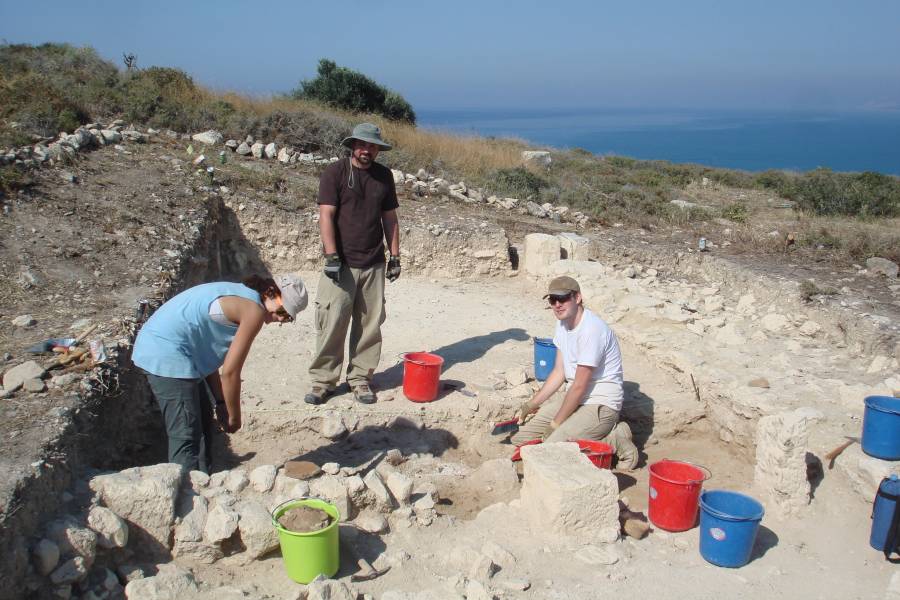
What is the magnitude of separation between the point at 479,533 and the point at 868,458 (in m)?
2.60

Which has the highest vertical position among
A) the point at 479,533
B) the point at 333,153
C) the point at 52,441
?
the point at 333,153

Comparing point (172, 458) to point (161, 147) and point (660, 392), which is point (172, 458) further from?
point (161, 147)

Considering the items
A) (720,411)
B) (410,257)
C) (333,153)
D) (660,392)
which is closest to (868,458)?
(720,411)

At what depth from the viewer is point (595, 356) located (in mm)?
4828

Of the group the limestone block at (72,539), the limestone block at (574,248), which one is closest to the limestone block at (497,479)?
the limestone block at (72,539)

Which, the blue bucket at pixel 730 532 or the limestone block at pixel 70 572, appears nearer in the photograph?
the limestone block at pixel 70 572

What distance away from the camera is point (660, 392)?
20.4 ft

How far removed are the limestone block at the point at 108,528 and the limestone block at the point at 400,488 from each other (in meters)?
1.46

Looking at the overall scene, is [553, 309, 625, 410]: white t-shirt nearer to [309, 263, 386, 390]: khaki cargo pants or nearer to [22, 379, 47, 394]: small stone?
[309, 263, 386, 390]: khaki cargo pants

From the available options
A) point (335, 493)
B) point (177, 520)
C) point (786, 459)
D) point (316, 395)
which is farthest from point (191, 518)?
point (786, 459)

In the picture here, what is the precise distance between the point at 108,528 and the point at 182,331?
1054mm

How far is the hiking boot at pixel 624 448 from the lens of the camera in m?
5.27

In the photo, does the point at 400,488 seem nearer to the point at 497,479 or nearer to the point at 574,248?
the point at 497,479

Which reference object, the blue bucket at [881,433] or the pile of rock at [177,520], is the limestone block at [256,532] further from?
the blue bucket at [881,433]
